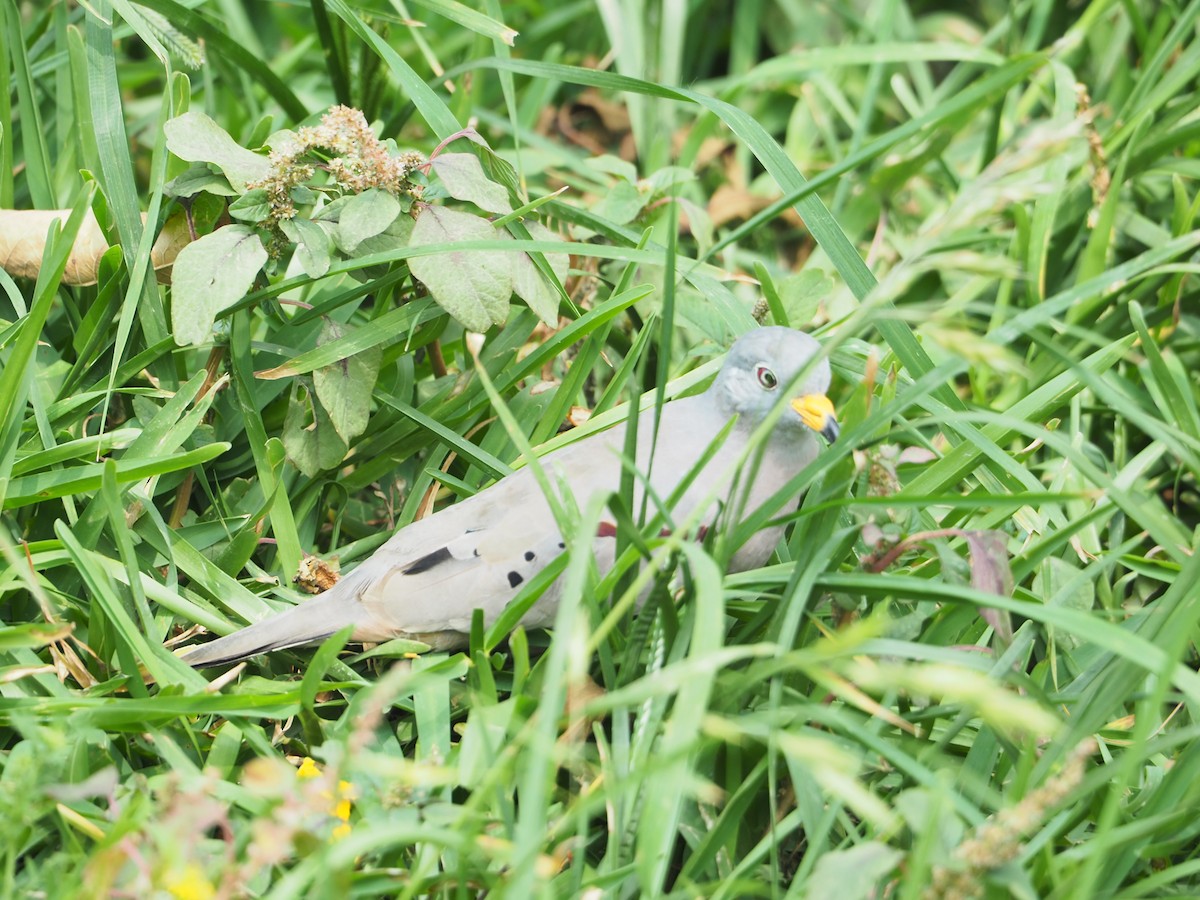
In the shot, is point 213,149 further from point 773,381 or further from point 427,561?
point 773,381

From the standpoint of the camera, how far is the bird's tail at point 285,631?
2.21 m

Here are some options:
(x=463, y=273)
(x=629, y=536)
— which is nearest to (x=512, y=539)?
(x=629, y=536)

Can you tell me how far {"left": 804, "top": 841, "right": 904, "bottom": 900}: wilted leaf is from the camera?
152 centimetres

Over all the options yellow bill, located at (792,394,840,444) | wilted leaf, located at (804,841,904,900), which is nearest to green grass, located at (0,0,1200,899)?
wilted leaf, located at (804,841,904,900)

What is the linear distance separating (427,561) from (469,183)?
2.57ft

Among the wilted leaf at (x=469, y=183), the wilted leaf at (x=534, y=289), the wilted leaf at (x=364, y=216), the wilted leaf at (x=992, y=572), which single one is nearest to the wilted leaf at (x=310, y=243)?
the wilted leaf at (x=364, y=216)

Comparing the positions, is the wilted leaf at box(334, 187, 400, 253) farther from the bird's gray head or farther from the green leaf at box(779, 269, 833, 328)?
the green leaf at box(779, 269, 833, 328)

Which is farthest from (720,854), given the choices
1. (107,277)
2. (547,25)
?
(547,25)

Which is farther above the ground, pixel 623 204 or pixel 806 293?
pixel 623 204

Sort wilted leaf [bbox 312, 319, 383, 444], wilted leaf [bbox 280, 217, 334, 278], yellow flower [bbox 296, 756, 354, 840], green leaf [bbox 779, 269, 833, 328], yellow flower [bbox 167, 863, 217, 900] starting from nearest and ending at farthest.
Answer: yellow flower [bbox 167, 863, 217, 900] < yellow flower [bbox 296, 756, 354, 840] < wilted leaf [bbox 280, 217, 334, 278] < wilted leaf [bbox 312, 319, 383, 444] < green leaf [bbox 779, 269, 833, 328]

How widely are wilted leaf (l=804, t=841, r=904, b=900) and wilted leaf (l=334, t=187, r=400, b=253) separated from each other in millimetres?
1438

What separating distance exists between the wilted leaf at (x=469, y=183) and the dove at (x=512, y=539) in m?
0.53

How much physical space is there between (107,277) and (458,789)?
4.36 feet

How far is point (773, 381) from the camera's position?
2381 mm
